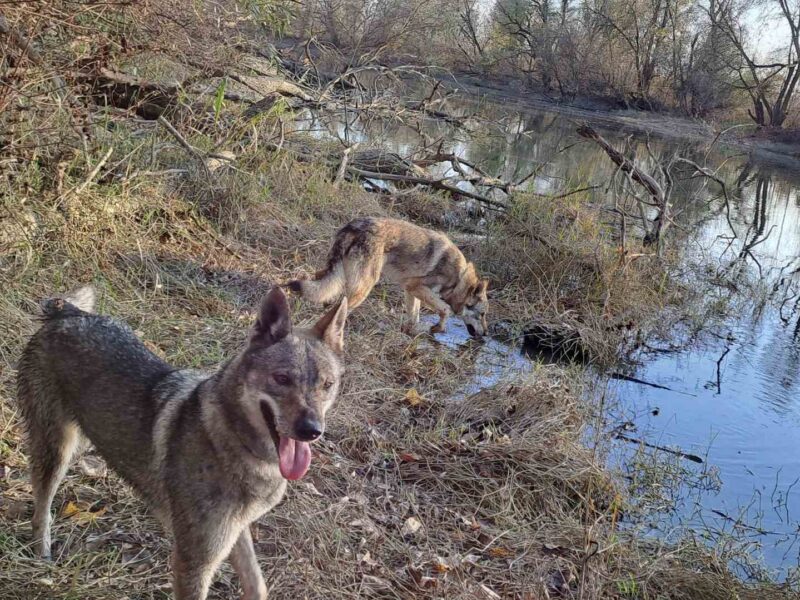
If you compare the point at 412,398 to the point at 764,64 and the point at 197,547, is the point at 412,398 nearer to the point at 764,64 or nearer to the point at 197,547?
the point at 197,547

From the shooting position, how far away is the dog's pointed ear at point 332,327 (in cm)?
294

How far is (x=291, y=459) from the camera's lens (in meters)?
2.55

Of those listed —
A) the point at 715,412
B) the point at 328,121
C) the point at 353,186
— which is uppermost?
the point at 328,121

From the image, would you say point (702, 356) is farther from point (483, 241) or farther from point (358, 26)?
point (358, 26)

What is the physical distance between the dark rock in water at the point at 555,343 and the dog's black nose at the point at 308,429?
5.24m

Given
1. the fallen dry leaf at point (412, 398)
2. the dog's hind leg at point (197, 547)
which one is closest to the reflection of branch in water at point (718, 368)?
the fallen dry leaf at point (412, 398)

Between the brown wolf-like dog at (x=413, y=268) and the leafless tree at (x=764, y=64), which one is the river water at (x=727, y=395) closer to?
the brown wolf-like dog at (x=413, y=268)

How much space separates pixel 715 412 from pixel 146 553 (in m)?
5.52

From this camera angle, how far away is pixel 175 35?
7.31m

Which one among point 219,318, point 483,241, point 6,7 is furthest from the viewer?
point 483,241

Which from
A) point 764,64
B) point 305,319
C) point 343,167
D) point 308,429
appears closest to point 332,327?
point 308,429

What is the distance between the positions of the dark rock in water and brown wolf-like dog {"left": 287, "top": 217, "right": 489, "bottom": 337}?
1.91 feet

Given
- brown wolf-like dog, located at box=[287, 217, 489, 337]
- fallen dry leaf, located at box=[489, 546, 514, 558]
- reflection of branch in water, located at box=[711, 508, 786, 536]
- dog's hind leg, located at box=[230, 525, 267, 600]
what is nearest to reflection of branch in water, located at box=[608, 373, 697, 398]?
brown wolf-like dog, located at box=[287, 217, 489, 337]

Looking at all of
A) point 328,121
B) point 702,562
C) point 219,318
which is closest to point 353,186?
point 328,121
